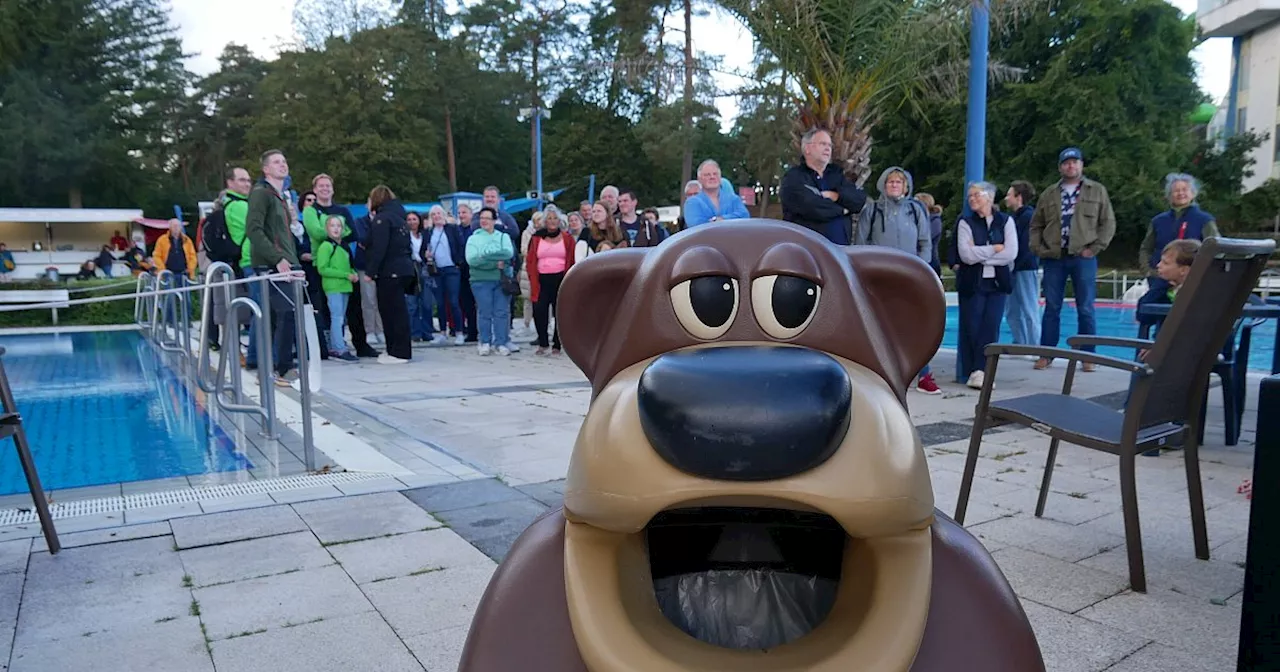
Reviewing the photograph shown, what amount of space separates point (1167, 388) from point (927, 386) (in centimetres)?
362

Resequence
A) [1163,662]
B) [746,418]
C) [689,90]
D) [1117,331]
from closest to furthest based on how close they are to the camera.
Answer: [746,418], [1163,662], [1117,331], [689,90]

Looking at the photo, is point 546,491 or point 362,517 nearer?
point 362,517

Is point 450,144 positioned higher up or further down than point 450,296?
higher up

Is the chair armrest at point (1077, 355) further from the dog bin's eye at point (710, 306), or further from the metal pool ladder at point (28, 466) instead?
the metal pool ladder at point (28, 466)

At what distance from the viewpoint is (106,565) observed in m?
2.78

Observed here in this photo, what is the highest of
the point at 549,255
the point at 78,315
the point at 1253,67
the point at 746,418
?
the point at 1253,67

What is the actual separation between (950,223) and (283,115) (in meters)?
24.6

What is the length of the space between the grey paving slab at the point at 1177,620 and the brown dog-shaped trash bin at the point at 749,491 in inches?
43.4

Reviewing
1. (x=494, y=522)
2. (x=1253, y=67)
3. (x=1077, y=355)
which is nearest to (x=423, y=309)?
(x=494, y=522)

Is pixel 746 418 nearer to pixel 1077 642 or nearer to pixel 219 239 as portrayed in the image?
pixel 1077 642

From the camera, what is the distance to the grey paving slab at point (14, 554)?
2771 mm

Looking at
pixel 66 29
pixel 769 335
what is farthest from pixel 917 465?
pixel 66 29

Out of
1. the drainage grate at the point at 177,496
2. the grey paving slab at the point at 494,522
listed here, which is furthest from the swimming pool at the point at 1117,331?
the drainage grate at the point at 177,496

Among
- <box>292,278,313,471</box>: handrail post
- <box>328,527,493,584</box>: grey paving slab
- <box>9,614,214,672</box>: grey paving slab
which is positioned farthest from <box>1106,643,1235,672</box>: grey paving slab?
<box>292,278,313,471</box>: handrail post
